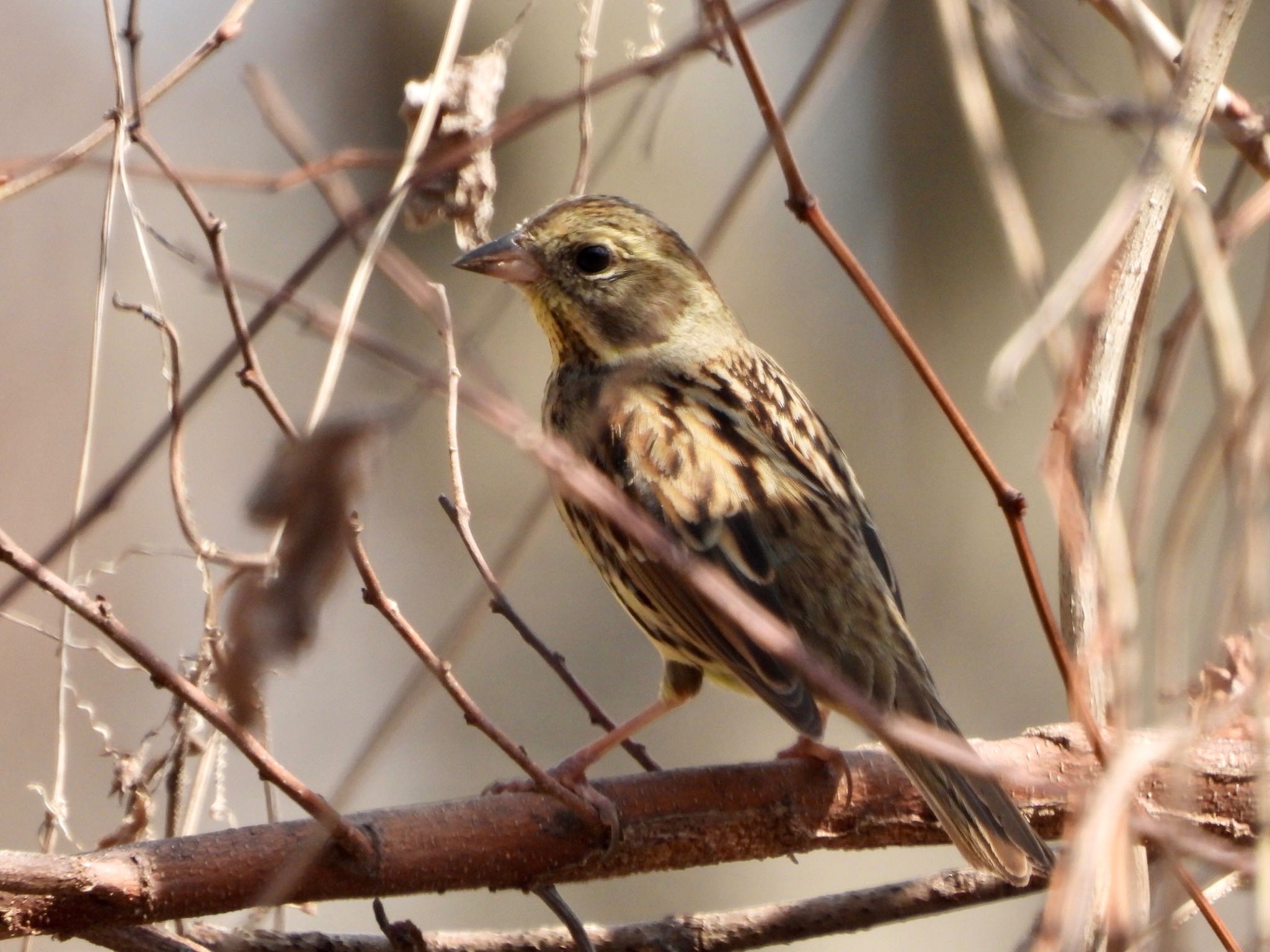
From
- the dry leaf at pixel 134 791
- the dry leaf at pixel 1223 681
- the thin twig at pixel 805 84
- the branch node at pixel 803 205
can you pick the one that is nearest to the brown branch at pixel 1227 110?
the thin twig at pixel 805 84

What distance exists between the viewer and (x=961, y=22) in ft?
6.59

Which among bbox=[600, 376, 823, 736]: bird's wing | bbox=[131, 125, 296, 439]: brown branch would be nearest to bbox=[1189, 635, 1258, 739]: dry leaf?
bbox=[600, 376, 823, 736]: bird's wing

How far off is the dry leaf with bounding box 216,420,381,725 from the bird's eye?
2.38 meters

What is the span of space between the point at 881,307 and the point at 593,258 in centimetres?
209

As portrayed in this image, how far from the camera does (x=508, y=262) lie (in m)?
3.57

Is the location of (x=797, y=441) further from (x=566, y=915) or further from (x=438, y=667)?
(x=438, y=667)

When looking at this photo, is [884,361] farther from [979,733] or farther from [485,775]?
[485,775]

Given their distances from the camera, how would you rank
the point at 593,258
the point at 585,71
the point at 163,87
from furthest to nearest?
the point at 593,258
the point at 585,71
the point at 163,87

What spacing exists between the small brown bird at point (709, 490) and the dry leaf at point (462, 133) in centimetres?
53

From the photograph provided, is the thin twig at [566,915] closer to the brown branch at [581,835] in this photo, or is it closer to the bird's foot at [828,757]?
the brown branch at [581,835]

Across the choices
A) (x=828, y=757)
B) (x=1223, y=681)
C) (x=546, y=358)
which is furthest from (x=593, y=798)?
(x=546, y=358)

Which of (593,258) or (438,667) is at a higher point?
(593,258)

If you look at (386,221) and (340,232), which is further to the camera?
(386,221)

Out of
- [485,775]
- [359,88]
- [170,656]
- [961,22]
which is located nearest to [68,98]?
[359,88]
